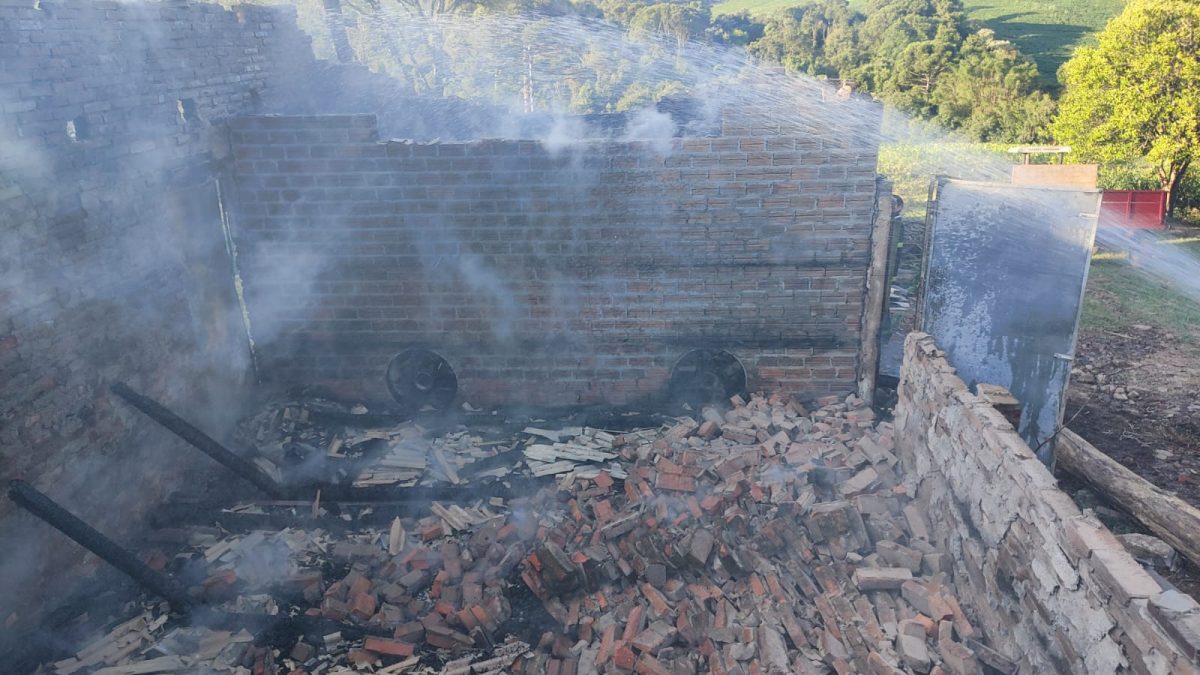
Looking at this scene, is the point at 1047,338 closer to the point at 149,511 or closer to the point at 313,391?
the point at 313,391

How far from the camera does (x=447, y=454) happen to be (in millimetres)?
7027

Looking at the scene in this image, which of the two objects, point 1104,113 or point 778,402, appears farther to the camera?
point 1104,113

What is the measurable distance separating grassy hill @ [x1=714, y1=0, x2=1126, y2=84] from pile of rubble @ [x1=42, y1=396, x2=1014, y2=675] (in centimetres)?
4903

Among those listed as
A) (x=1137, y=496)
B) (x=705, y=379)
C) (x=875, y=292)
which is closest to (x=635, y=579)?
(x=705, y=379)

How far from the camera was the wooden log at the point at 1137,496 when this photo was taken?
5770mm

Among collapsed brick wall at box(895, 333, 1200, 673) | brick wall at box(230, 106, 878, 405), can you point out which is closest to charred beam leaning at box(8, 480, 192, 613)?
brick wall at box(230, 106, 878, 405)

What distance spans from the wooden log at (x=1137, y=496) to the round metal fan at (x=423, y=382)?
620 cm

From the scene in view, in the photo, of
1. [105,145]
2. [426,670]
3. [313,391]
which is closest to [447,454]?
[313,391]

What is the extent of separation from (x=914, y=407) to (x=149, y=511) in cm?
663

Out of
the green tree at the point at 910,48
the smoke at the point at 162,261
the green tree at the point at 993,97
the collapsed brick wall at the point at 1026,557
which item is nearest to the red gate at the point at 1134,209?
the smoke at the point at 162,261

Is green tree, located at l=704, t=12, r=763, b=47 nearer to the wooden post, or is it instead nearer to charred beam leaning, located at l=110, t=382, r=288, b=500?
the wooden post

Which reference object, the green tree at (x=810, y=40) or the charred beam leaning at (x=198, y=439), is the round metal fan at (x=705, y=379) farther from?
the green tree at (x=810, y=40)

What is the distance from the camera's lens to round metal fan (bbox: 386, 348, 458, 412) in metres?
8.02

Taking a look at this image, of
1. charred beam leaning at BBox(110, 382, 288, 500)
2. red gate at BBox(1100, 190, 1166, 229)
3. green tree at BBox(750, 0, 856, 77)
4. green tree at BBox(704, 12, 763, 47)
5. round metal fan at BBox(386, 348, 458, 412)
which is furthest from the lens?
green tree at BBox(704, 12, 763, 47)
